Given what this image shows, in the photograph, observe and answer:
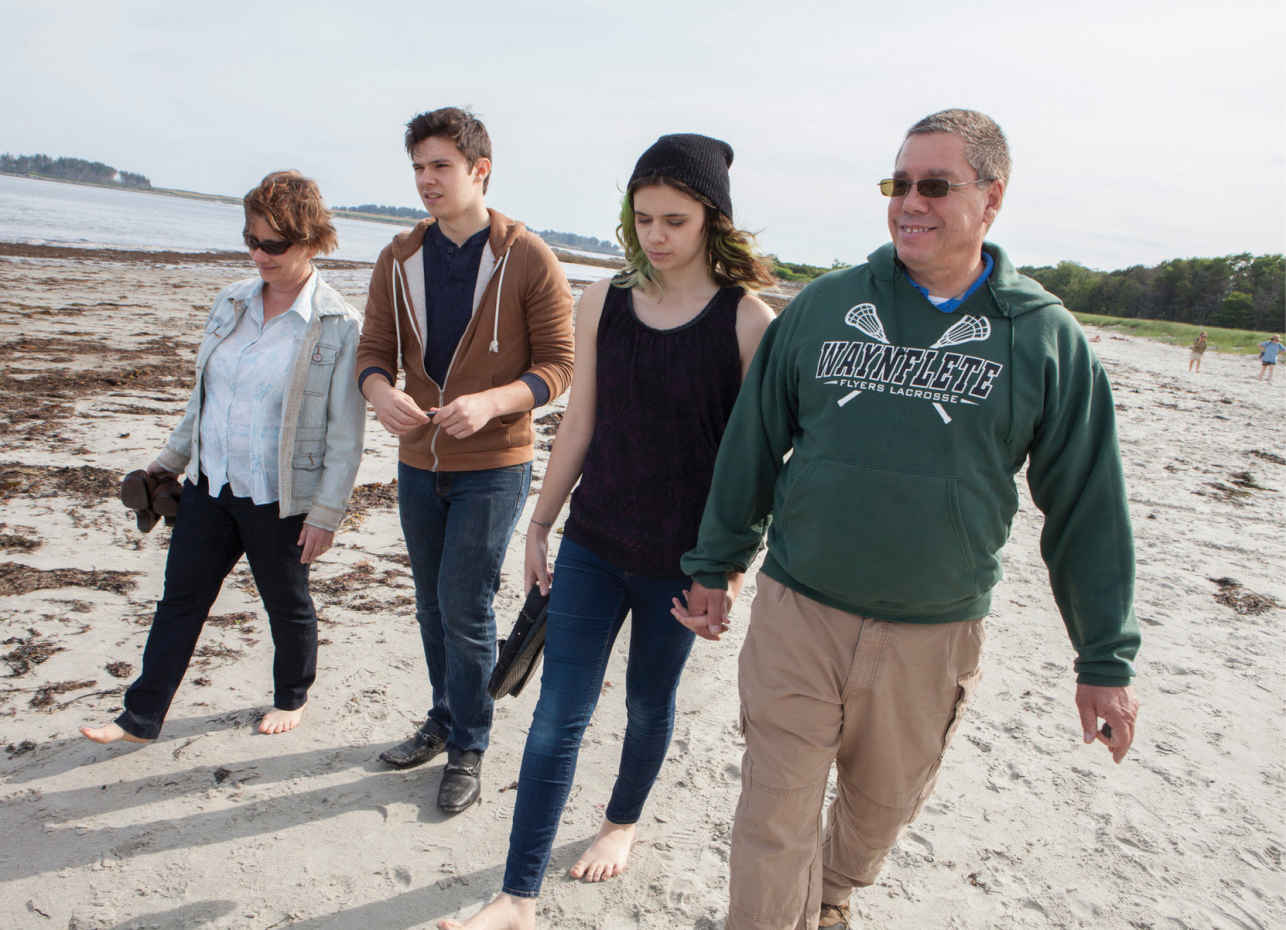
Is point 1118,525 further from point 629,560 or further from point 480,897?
point 480,897

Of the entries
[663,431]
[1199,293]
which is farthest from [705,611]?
[1199,293]

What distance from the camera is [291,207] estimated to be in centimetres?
288

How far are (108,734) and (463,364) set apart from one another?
6.16 feet

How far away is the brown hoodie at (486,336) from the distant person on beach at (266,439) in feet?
0.67

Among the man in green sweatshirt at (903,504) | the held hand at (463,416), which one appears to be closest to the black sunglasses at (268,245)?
the held hand at (463,416)

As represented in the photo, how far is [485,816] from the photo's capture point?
9.83 ft

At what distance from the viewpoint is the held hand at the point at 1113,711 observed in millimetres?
1910

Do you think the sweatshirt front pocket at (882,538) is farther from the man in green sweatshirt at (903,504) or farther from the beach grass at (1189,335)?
the beach grass at (1189,335)

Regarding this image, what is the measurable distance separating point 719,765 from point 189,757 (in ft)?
6.51

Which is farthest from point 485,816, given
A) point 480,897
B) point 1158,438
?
point 1158,438

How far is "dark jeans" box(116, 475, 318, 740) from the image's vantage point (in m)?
2.99

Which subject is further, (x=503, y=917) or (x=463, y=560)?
(x=463, y=560)

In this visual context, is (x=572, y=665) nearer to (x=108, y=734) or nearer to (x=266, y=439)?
(x=266, y=439)

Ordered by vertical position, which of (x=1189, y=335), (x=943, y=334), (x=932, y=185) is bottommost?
(x=943, y=334)
